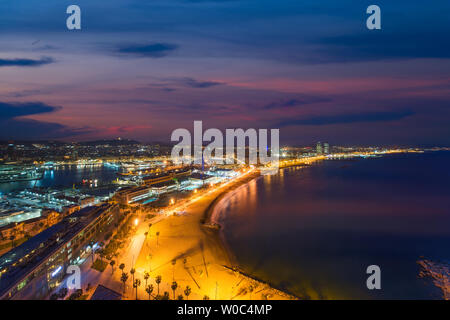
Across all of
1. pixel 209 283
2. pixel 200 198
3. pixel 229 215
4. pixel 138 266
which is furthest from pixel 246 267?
pixel 200 198

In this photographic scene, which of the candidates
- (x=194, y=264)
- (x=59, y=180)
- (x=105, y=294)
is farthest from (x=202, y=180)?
(x=105, y=294)

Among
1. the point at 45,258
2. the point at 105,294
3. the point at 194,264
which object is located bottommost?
the point at 194,264

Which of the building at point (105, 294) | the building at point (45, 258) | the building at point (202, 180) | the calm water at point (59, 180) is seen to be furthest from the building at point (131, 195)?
the building at point (105, 294)

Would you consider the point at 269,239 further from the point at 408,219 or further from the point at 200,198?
the point at 408,219

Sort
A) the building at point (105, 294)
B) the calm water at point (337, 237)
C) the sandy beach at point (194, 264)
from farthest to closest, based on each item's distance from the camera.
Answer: the calm water at point (337, 237) < the sandy beach at point (194, 264) < the building at point (105, 294)

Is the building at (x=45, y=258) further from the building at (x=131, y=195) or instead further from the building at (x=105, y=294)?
the building at (x=131, y=195)

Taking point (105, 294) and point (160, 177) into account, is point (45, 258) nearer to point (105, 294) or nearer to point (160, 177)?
point (105, 294)
